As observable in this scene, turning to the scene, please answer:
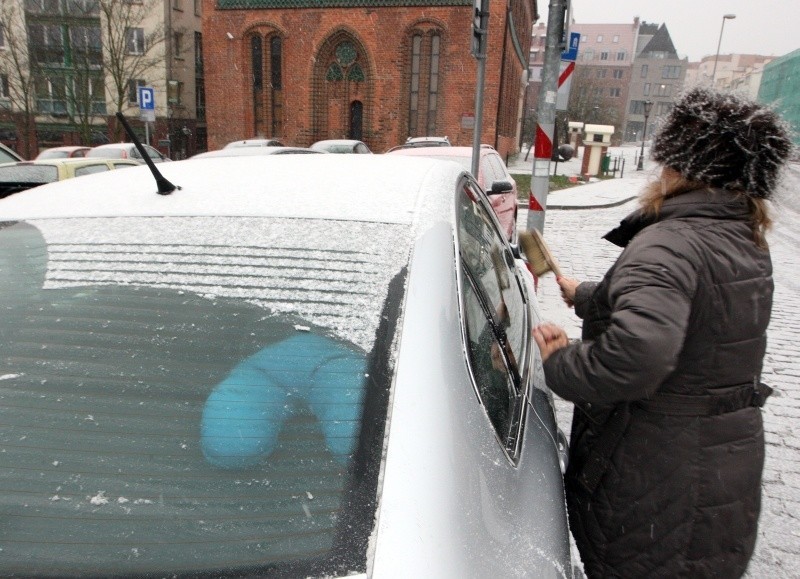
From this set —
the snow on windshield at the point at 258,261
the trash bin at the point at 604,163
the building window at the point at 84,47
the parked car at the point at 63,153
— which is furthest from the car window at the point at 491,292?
the building window at the point at 84,47

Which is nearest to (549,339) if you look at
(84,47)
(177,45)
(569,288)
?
(569,288)

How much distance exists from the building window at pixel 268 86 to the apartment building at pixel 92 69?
14.9ft

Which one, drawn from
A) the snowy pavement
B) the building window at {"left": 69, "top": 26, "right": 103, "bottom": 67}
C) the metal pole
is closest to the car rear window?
the metal pole

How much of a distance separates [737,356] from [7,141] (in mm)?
41108

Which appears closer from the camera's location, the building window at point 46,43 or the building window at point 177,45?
→ the building window at point 46,43

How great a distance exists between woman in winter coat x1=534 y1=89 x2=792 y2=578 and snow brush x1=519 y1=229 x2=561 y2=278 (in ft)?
2.27

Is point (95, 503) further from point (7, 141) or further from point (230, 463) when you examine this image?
point (7, 141)

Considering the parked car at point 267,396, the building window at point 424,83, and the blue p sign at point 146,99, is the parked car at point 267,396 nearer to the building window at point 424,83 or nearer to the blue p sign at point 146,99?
the blue p sign at point 146,99

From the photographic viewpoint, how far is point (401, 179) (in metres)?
2.00

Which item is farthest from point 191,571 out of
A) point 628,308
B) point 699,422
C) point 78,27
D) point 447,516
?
point 78,27

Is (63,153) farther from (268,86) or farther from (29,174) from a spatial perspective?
(268,86)

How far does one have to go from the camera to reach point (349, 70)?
3025 centimetres

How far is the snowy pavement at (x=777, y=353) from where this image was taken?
8.29ft

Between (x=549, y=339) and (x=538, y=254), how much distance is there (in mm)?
780
